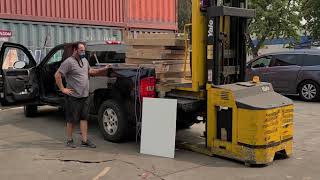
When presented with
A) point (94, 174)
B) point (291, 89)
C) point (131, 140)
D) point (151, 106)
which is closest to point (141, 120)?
point (151, 106)

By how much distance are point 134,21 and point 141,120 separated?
11413 millimetres

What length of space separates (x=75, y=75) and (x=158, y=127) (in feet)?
5.20

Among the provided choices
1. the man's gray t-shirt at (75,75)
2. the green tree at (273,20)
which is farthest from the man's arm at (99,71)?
the green tree at (273,20)

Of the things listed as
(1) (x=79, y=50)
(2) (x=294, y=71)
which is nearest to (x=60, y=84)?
(1) (x=79, y=50)

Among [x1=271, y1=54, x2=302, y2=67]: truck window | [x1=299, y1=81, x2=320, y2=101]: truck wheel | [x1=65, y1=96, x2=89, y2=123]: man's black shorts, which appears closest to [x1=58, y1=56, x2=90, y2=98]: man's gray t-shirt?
[x1=65, y1=96, x2=89, y2=123]: man's black shorts

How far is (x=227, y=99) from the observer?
6.57 meters

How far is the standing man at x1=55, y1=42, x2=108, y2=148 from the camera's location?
295 inches

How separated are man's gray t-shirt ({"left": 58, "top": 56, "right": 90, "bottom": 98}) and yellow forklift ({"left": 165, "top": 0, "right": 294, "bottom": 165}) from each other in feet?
4.54

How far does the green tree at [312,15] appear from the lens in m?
30.5

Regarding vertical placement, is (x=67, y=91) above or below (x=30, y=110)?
above

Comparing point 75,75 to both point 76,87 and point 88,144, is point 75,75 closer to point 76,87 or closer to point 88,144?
point 76,87

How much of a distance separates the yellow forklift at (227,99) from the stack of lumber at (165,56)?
0.21m

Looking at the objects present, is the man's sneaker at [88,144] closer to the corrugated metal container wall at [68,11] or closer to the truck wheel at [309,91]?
the corrugated metal container wall at [68,11]

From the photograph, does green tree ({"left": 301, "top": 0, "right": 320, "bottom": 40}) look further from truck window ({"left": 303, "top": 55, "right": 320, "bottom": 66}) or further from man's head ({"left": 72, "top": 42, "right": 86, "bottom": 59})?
man's head ({"left": 72, "top": 42, "right": 86, "bottom": 59})
